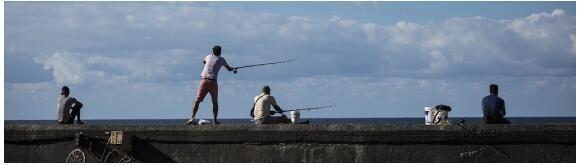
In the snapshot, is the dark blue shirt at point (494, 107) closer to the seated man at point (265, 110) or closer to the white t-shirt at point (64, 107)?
the seated man at point (265, 110)

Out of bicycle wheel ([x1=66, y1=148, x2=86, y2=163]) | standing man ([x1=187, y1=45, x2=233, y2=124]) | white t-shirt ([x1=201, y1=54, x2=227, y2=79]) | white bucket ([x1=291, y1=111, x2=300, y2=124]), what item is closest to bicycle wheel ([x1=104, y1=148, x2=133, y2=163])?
bicycle wheel ([x1=66, y1=148, x2=86, y2=163])

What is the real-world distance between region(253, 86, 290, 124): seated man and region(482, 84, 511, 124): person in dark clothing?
8.27ft

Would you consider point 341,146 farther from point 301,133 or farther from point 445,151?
point 445,151

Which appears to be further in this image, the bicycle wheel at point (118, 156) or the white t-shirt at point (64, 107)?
the white t-shirt at point (64, 107)

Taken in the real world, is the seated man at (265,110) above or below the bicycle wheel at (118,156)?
above

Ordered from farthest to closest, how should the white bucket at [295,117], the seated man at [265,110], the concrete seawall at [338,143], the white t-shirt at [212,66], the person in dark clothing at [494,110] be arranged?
the white bucket at [295,117] < the white t-shirt at [212,66] < the seated man at [265,110] < the person in dark clothing at [494,110] < the concrete seawall at [338,143]

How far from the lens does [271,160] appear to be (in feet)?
32.4

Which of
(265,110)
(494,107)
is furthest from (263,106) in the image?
(494,107)

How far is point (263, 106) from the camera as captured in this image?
36.0 ft

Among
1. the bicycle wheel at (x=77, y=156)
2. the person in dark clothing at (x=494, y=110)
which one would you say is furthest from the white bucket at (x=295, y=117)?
the bicycle wheel at (x=77, y=156)

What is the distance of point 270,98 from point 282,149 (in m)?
1.36

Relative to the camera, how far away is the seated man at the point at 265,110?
10.9m

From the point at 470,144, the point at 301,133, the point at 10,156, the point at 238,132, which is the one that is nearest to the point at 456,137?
the point at 470,144

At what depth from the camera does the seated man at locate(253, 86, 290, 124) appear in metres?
10.9
